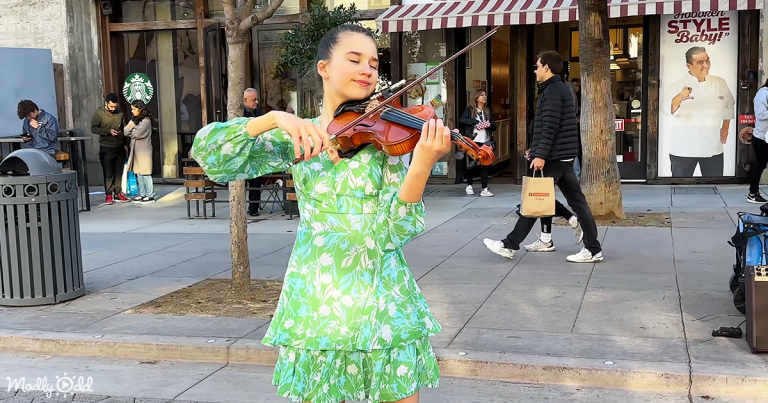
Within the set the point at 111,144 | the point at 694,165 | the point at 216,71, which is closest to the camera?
the point at 694,165

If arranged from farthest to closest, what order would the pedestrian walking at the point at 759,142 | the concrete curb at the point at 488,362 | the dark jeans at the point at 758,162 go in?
the dark jeans at the point at 758,162 → the pedestrian walking at the point at 759,142 → the concrete curb at the point at 488,362

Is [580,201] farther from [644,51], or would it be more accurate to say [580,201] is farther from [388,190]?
[644,51]

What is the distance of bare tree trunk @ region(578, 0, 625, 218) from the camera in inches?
385

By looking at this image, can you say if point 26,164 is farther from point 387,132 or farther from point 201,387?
point 387,132

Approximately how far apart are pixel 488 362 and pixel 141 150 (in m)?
10.0

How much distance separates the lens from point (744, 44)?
12.7m

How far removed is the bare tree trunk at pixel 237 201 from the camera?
21.8ft

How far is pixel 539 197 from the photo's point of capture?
7277 millimetres

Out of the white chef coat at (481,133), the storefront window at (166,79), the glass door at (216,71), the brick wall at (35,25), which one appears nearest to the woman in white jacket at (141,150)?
the glass door at (216,71)

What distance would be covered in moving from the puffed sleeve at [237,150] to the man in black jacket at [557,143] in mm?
4907

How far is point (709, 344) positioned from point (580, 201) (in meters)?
2.74

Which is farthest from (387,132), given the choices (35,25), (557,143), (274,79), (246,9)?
(35,25)

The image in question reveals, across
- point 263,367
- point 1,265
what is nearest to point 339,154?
point 263,367

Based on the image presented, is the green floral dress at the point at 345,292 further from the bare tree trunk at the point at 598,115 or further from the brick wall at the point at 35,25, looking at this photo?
the brick wall at the point at 35,25
